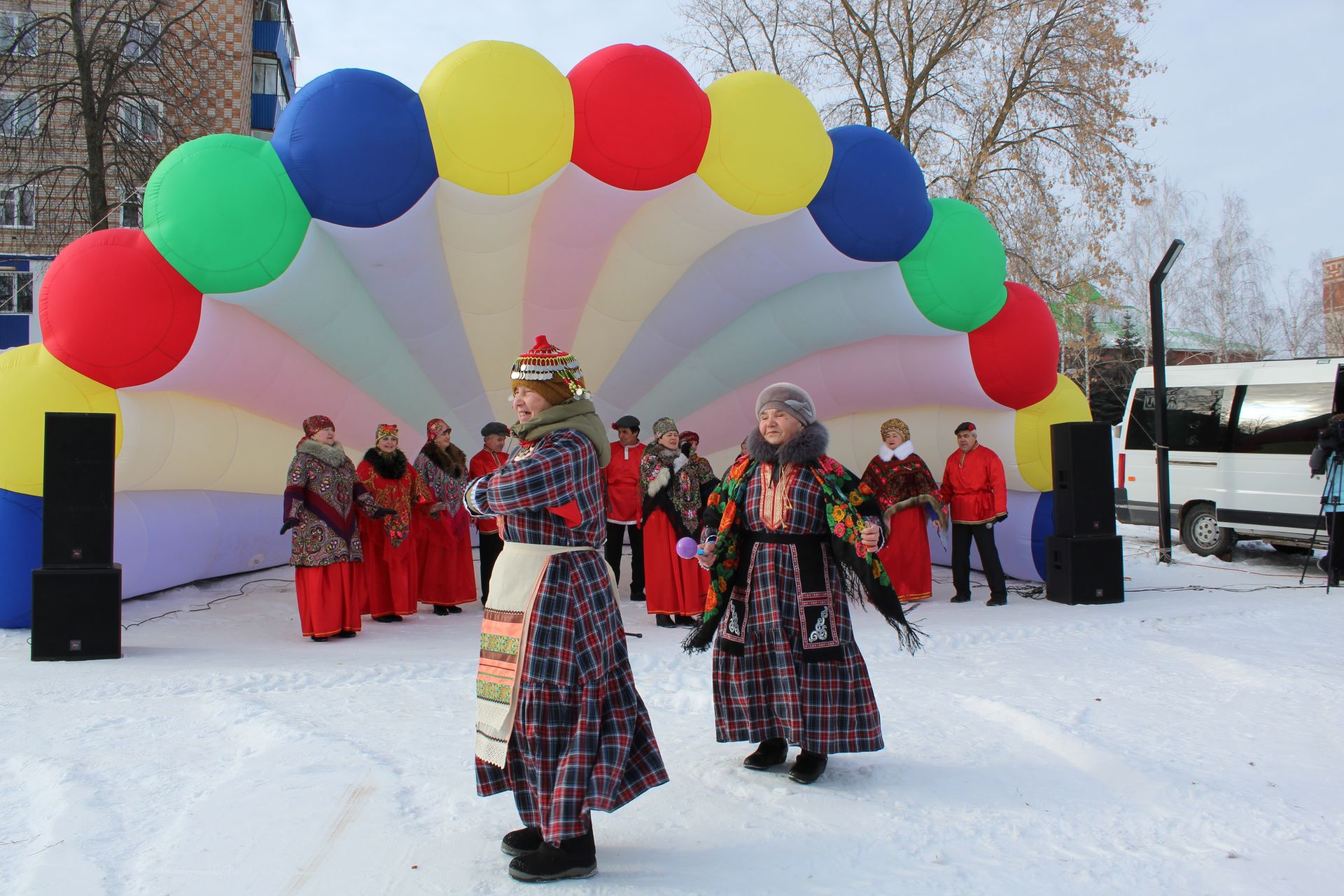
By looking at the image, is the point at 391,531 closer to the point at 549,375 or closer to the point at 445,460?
the point at 445,460

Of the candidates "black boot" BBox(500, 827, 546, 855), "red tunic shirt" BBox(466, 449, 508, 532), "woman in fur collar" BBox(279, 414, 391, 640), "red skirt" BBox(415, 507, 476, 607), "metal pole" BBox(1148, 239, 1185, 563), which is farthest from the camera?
"metal pole" BBox(1148, 239, 1185, 563)

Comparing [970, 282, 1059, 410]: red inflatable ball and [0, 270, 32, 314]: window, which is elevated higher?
[0, 270, 32, 314]: window

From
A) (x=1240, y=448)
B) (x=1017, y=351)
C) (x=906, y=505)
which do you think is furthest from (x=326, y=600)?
(x=1240, y=448)

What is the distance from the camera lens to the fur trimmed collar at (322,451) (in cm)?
653

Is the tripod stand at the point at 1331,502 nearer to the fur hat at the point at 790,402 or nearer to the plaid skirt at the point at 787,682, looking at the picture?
the plaid skirt at the point at 787,682

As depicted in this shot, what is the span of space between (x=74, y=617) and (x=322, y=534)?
1.48 meters

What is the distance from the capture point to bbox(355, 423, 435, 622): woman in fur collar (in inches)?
283

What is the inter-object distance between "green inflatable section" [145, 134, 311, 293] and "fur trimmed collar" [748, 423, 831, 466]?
4151 millimetres

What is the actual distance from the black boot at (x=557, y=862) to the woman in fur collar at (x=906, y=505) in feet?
19.0

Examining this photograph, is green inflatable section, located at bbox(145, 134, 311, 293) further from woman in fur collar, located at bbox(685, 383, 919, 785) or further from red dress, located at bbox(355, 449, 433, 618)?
woman in fur collar, located at bbox(685, 383, 919, 785)

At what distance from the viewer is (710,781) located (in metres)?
3.65

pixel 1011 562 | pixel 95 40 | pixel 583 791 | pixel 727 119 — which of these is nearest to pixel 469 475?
pixel 727 119

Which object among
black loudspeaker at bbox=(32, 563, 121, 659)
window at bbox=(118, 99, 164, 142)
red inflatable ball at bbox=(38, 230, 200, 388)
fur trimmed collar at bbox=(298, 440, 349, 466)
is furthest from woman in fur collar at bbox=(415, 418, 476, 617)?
window at bbox=(118, 99, 164, 142)

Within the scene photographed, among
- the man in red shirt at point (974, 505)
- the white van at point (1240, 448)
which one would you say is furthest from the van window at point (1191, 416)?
the man in red shirt at point (974, 505)
